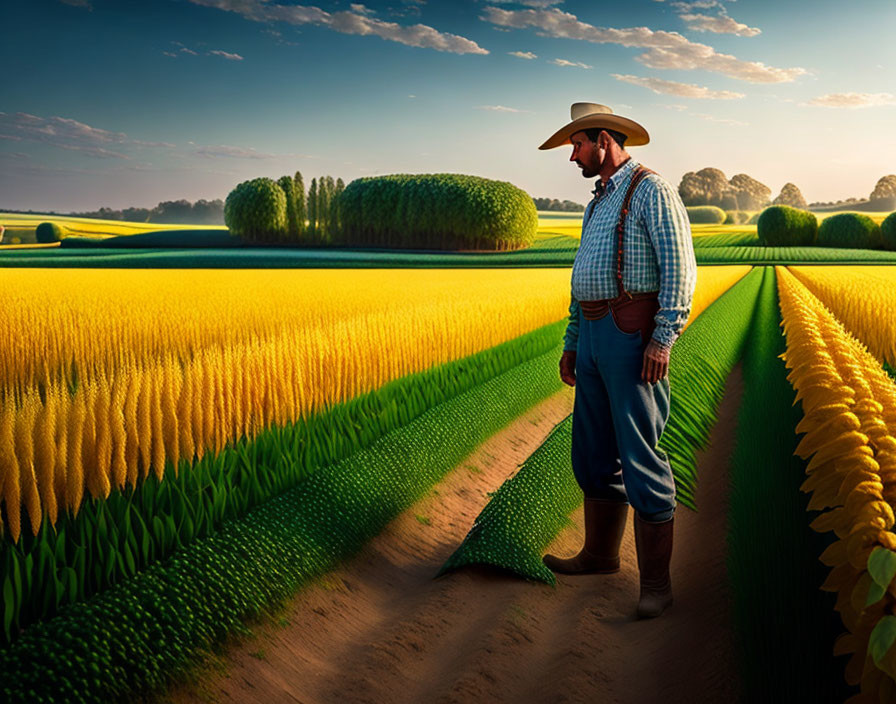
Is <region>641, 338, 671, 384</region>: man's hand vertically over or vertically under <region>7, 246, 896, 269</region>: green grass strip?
over

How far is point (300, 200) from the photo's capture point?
223ft

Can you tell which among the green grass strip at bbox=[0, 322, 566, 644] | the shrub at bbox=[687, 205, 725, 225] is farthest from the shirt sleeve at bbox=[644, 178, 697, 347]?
the shrub at bbox=[687, 205, 725, 225]

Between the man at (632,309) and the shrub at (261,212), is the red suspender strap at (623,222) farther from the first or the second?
the shrub at (261,212)

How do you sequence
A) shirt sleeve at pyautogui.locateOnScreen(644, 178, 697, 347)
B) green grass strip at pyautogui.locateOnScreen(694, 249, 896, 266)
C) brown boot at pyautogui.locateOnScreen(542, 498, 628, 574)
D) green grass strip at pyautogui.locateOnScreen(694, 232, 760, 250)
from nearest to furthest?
shirt sleeve at pyautogui.locateOnScreen(644, 178, 697, 347)
brown boot at pyautogui.locateOnScreen(542, 498, 628, 574)
green grass strip at pyautogui.locateOnScreen(694, 249, 896, 266)
green grass strip at pyautogui.locateOnScreen(694, 232, 760, 250)

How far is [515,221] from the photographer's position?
6975 centimetres

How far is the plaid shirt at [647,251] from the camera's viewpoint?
10.6ft

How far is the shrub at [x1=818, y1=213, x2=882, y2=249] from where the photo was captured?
2520 inches

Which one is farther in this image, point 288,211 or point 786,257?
point 288,211

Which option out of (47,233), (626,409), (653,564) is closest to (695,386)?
(653,564)

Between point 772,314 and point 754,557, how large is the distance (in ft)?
38.8

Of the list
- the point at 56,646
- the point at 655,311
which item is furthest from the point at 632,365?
the point at 56,646

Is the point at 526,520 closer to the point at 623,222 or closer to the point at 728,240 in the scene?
the point at 623,222

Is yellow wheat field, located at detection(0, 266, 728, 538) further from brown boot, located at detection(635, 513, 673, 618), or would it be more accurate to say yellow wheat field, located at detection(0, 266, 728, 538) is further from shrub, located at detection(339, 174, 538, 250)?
shrub, located at detection(339, 174, 538, 250)

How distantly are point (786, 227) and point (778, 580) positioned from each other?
2821 inches
